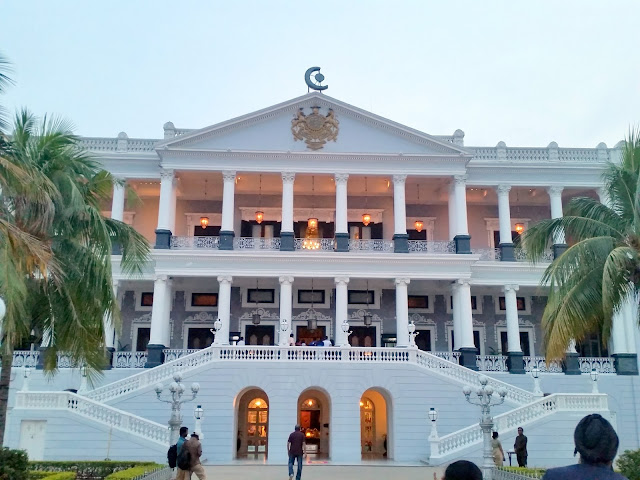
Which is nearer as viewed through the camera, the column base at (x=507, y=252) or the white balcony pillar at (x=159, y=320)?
the white balcony pillar at (x=159, y=320)

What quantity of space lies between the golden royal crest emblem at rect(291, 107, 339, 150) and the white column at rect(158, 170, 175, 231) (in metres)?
6.11

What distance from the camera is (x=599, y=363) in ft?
92.8

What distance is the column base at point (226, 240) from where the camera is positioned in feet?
93.1

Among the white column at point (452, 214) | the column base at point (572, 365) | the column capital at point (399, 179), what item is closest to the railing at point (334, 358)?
the column base at point (572, 365)

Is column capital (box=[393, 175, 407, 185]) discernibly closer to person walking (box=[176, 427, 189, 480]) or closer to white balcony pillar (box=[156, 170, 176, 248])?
white balcony pillar (box=[156, 170, 176, 248])

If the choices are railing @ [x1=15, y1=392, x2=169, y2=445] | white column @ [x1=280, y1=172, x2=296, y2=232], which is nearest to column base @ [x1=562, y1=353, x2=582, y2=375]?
white column @ [x1=280, y1=172, x2=296, y2=232]

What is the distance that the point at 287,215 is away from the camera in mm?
28656

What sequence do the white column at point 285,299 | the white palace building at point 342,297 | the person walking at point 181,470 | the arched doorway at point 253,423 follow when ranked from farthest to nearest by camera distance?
the white column at point 285,299 → the arched doorway at point 253,423 → the white palace building at point 342,297 → the person walking at point 181,470

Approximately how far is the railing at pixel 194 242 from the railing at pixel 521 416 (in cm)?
1338

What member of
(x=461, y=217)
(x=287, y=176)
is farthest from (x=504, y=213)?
(x=287, y=176)

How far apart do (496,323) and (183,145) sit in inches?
688

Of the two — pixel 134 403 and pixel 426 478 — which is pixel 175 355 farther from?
pixel 426 478

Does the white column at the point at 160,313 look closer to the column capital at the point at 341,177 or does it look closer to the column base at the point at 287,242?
the column base at the point at 287,242

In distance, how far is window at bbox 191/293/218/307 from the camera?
31.1 meters
